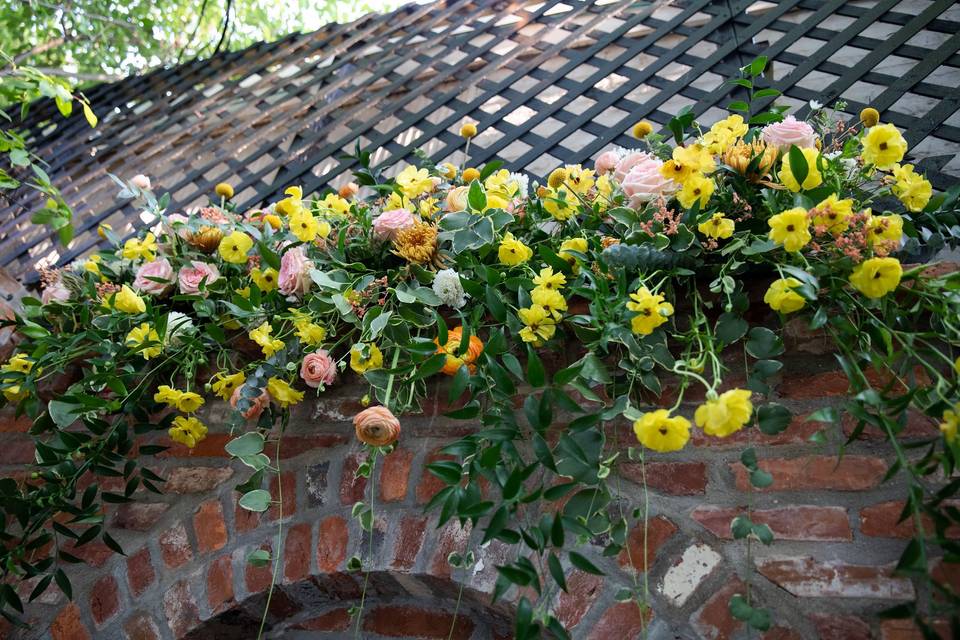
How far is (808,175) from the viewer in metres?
1.13

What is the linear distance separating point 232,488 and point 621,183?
93 centimetres

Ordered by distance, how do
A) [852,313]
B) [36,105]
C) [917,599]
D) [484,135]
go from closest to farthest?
[917,599], [852,313], [484,135], [36,105]

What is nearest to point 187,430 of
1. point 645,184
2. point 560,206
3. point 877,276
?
point 560,206

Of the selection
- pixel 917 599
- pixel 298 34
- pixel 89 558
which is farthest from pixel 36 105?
pixel 917 599

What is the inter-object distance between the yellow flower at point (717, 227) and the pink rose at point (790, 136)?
0.19 meters

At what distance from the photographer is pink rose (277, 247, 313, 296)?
52.7 inches

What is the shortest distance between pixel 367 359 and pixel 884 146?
0.87 m

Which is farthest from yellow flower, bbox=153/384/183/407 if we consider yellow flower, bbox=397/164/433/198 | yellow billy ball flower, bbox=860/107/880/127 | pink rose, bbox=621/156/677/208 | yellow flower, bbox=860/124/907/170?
yellow billy ball flower, bbox=860/107/880/127

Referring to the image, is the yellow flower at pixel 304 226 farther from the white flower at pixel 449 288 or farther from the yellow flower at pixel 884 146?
the yellow flower at pixel 884 146

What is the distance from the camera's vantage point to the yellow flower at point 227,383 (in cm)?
132

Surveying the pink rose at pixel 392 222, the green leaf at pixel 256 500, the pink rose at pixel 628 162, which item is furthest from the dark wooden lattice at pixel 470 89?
the green leaf at pixel 256 500

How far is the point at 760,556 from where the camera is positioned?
42.8 inches

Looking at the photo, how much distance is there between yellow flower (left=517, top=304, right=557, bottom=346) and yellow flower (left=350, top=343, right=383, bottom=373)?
9.8 inches

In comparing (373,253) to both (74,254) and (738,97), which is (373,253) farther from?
(74,254)
